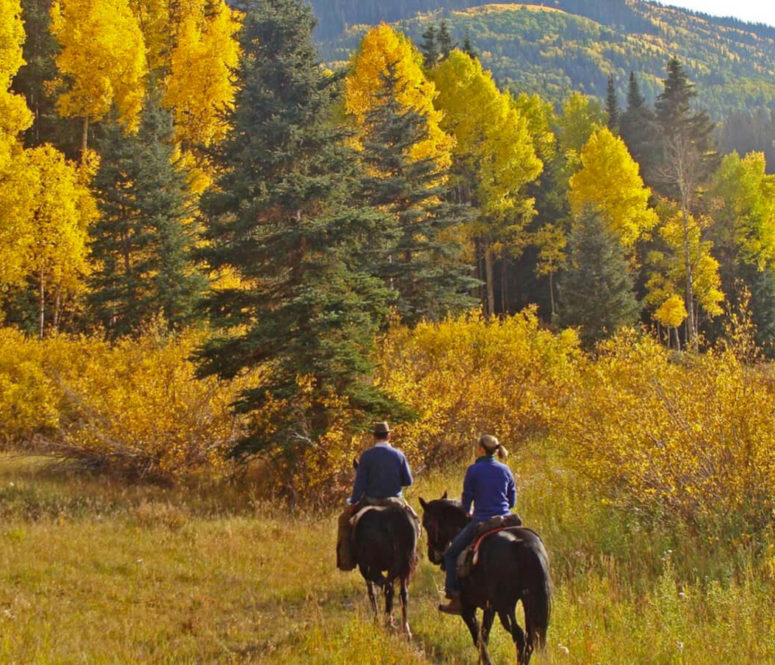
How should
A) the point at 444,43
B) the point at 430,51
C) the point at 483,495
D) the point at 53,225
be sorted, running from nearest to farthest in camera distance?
1. the point at 483,495
2. the point at 53,225
3. the point at 430,51
4. the point at 444,43

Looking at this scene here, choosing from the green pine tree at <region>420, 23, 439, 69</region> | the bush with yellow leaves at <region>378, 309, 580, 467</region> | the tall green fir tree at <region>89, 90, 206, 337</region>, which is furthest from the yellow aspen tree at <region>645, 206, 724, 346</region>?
the tall green fir tree at <region>89, 90, 206, 337</region>

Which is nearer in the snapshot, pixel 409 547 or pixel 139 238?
pixel 409 547

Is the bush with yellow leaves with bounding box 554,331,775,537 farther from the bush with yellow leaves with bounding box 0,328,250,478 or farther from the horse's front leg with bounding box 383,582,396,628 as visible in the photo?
the bush with yellow leaves with bounding box 0,328,250,478

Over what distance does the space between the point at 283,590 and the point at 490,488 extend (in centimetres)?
414

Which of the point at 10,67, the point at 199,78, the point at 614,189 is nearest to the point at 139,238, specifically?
the point at 10,67

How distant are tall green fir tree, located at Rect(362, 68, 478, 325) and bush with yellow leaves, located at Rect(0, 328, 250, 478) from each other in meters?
9.14

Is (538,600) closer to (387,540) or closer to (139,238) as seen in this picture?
(387,540)

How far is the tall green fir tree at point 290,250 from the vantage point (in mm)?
12852

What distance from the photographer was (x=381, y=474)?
838 cm

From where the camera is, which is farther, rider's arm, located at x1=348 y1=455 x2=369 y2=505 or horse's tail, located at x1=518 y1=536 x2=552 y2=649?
rider's arm, located at x1=348 y1=455 x2=369 y2=505

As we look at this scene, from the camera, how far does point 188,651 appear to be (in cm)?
690

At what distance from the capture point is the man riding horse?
330 inches

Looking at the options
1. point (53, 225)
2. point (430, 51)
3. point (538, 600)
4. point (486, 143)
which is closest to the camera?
point (538, 600)

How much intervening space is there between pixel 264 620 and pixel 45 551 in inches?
166
